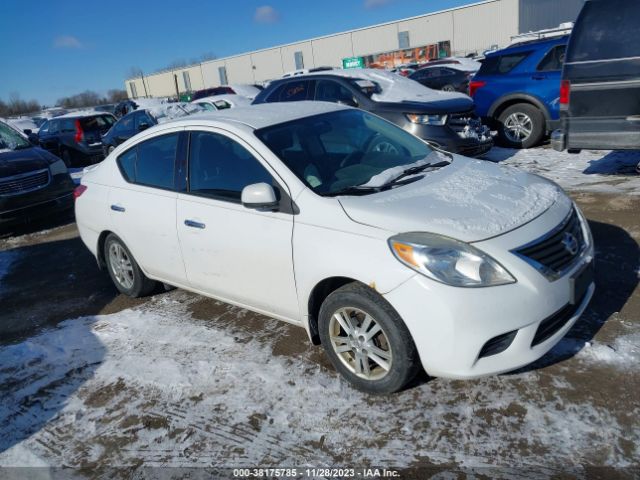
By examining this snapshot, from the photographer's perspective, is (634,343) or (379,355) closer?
(379,355)

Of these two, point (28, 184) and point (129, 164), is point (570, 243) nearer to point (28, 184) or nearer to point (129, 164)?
point (129, 164)

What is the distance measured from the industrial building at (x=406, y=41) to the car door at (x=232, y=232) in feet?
114

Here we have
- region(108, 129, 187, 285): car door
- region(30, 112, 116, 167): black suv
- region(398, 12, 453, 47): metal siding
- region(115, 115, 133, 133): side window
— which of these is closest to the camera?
region(108, 129, 187, 285): car door

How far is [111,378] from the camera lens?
3.57 metres

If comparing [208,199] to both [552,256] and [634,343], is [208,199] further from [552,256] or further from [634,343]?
[634,343]

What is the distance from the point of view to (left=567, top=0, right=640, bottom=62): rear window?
5613 mm

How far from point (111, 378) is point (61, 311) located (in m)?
1.63

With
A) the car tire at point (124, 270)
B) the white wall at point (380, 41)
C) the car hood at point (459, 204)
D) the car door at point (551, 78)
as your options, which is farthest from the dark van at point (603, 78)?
the white wall at point (380, 41)

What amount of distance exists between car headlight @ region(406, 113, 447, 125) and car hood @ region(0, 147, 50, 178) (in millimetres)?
5692

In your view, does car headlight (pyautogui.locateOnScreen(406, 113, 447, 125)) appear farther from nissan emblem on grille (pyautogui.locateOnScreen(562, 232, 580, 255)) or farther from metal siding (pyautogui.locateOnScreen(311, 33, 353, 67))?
metal siding (pyautogui.locateOnScreen(311, 33, 353, 67))

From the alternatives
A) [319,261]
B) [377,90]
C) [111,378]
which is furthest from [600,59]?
[111,378]


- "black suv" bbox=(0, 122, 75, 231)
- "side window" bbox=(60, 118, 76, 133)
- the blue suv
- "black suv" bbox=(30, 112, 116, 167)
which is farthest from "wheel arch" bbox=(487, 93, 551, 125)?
"side window" bbox=(60, 118, 76, 133)

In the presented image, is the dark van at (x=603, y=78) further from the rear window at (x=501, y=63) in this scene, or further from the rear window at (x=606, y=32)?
the rear window at (x=501, y=63)

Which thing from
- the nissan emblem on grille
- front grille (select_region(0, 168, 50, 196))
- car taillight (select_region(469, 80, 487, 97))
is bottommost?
the nissan emblem on grille
